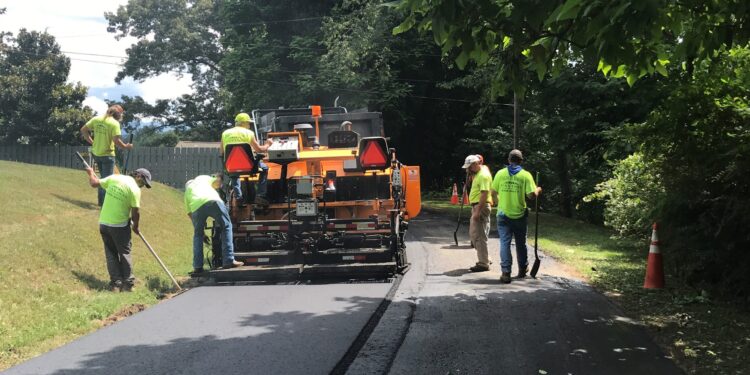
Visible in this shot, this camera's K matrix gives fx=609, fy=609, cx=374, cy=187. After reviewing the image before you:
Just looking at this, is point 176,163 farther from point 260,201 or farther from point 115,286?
point 115,286

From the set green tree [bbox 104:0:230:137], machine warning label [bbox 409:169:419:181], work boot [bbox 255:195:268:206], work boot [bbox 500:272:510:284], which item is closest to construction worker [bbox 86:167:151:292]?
work boot [bbox 255:195:268:206]

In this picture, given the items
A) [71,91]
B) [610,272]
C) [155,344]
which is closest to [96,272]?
[155,344]

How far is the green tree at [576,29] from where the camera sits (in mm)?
3523

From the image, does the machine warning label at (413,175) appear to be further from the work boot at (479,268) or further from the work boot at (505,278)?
the work boot at (505,278)

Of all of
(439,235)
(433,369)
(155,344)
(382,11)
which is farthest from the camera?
(382,11)

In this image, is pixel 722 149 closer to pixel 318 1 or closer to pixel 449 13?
pixel 449 13

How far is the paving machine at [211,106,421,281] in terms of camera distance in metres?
8.38

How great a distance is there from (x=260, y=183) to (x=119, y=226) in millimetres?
2092

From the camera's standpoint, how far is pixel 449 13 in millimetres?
4129

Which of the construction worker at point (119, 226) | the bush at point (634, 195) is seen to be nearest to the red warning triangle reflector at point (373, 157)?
the construction worker at point (119, 226)

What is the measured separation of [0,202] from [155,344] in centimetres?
618

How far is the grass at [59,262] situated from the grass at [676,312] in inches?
219

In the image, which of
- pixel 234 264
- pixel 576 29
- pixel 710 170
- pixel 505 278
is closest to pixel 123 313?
pixel 234 264

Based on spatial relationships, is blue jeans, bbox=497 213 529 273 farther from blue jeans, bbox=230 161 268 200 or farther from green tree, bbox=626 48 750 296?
blue jeans, bbox=230 161 268 200
